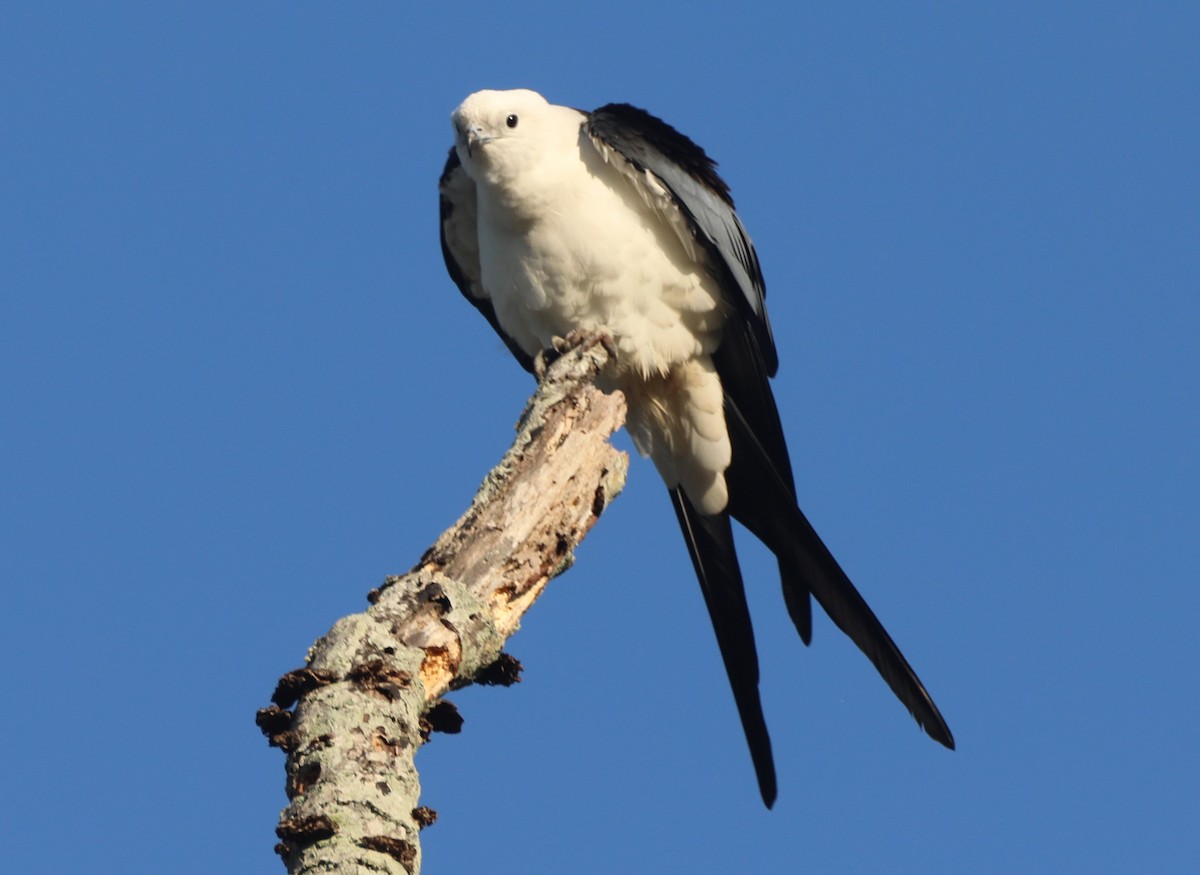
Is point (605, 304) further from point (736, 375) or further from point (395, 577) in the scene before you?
point (395, 577)

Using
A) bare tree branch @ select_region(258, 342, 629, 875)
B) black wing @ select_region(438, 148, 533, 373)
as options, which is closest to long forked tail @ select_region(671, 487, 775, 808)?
black wing @ select_region(438, 148, 533, 373)

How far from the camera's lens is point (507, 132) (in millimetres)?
4801

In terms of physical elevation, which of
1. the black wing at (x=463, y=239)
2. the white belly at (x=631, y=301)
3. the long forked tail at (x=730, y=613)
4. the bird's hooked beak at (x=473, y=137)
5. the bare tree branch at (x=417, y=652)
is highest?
the black wing at (x=463, y=239)

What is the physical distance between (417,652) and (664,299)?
2340mm

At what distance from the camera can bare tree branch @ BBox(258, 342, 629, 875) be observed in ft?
7.84

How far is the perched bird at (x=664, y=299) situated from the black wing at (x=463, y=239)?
1 centimetres

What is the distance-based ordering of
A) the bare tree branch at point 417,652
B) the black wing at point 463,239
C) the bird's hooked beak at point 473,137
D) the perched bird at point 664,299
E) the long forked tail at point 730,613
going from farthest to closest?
the black wing at point 463,239 → the bird's hooked beak at point 473,137 → the perched bird at point 664,299 → the long forked tail at point 730,613 → the bare tree branch at point 417,652

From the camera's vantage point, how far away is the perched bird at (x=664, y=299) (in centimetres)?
468

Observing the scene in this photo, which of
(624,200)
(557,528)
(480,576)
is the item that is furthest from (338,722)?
(624,200)

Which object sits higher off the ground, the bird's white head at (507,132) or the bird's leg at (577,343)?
the bird's white head at (507,132)

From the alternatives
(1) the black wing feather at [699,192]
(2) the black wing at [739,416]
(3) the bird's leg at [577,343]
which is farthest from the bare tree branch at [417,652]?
(1) the black wing feather at [699,192]

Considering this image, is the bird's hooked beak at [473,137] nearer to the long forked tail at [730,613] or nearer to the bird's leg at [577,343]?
the bird's leg at [577,343]

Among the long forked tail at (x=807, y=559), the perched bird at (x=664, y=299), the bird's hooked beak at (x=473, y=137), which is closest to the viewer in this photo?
the long forked tail at (x=807, y=559)

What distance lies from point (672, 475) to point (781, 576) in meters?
0.61
